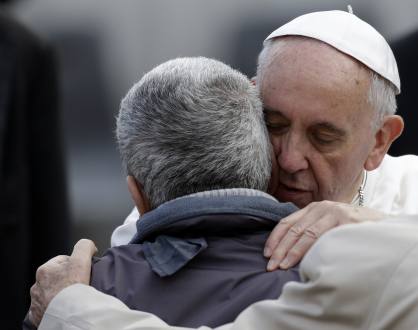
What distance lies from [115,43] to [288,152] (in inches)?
122

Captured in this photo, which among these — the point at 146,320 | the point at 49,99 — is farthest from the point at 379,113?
the point at 49,99

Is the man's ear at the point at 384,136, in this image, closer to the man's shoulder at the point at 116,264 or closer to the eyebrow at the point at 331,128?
the eyebrow at the point at 331,128

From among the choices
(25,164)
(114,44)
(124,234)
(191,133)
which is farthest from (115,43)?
(191,133)

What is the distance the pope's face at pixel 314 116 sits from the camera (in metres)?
2.66

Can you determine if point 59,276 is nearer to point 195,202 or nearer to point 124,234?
point 195,202

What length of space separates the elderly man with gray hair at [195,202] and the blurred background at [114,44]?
325 cm

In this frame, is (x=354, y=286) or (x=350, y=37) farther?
(x=350, y=37)

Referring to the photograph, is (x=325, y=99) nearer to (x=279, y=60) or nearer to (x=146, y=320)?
(x=279, y=60)

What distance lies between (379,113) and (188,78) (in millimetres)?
818

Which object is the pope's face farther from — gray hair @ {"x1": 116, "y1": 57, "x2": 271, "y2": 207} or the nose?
gray hair @ {"x1": 116, "y1": 57, "x2": 271, "y2": 207}

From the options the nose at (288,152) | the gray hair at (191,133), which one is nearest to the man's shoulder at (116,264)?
the gray hair at (191,133)

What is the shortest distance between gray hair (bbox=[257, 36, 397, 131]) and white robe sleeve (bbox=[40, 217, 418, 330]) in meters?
1.04

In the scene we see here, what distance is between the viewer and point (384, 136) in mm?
2885

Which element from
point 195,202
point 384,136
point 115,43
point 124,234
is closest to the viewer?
point 195,202
